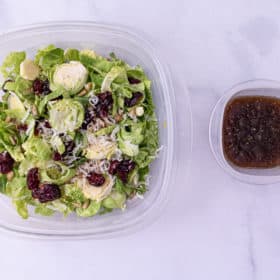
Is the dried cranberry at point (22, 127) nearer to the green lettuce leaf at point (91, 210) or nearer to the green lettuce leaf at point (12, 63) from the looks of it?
the green lettuce leaf at point (12, 63)

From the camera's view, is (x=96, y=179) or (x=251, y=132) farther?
(x=251, y=132)

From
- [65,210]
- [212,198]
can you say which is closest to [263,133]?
[212,198]

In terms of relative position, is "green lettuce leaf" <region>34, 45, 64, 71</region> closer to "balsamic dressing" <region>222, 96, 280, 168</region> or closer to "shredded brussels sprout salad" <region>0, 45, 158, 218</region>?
"shredded brussels sprout salad" <region>0, 45, 158, 218</region>

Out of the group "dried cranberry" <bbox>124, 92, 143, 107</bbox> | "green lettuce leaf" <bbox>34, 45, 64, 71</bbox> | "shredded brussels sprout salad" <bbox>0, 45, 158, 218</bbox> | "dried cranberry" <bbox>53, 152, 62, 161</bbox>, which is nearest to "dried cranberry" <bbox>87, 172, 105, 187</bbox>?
"shredded brussels sprout salad" <bbox>0, 45, 158, 218</bbox>

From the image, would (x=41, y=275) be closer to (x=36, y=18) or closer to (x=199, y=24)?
(x=36, y=18)

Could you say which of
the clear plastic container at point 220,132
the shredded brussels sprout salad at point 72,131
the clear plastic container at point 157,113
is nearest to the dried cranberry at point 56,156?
the shredded brussels sprout salad at point 72,131

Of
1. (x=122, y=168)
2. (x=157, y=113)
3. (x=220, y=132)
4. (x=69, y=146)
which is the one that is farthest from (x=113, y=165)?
(x=220, y=132)

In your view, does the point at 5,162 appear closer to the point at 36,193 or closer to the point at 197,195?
the point at 36,193
